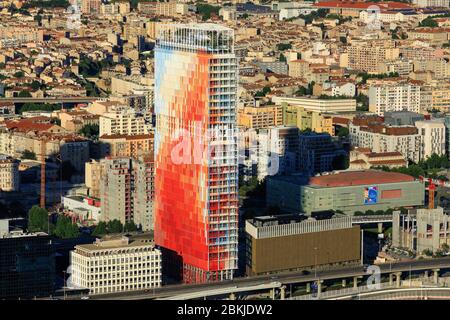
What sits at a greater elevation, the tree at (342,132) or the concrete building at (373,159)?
the tree at (342,132)

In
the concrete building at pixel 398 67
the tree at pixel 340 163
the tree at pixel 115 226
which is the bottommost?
the tree at pixel 115 226

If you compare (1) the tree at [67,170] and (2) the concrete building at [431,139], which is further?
(2) the concrete building at [431,139]

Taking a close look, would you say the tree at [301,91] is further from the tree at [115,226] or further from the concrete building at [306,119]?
the tree at [115,226]

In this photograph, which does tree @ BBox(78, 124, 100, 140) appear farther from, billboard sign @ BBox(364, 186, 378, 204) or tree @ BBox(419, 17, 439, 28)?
tree @ BBox(419, 17, 439, 28)

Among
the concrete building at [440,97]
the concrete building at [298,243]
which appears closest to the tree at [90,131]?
the concrete building at [440,97]

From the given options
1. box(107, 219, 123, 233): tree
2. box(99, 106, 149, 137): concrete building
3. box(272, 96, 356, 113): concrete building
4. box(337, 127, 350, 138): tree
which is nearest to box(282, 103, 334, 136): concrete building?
box(337, 127, 350, 138): tree

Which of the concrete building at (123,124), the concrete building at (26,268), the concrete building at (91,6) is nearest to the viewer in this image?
the concrete building at (26,268)

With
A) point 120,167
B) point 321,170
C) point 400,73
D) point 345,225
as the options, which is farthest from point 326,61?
point 345,225
